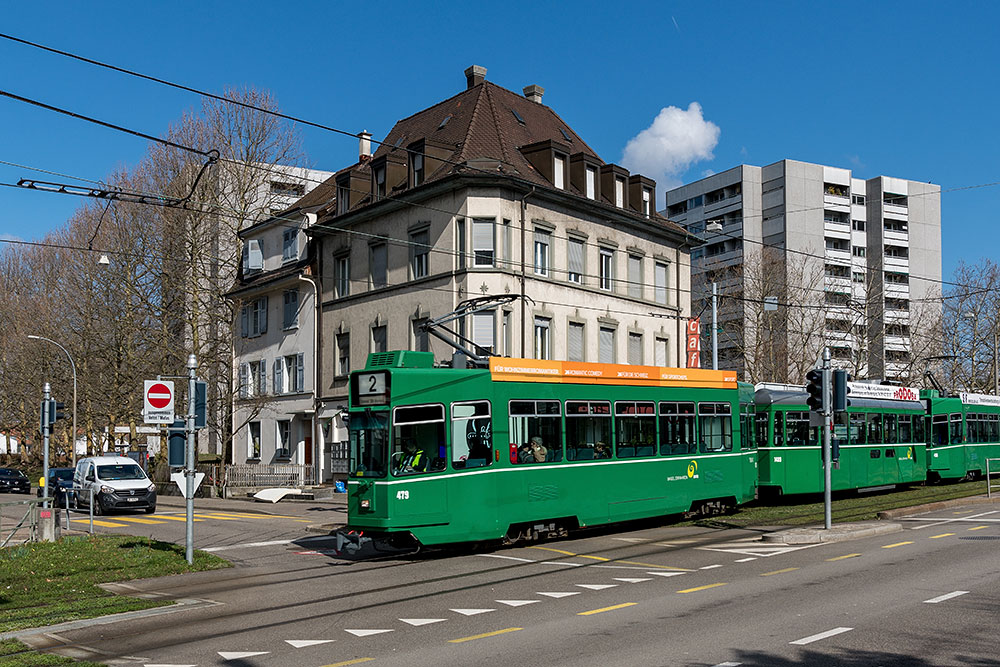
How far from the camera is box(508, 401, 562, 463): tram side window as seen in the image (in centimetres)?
1794

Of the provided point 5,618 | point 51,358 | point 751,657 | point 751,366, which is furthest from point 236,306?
point 751,657

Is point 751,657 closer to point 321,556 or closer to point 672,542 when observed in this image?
point 672,542

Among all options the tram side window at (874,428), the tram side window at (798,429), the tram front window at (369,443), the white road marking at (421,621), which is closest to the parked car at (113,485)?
the tram front window at (369,443)

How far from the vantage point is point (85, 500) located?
107 feet

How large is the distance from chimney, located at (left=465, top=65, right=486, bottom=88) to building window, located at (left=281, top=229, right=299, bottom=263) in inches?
394

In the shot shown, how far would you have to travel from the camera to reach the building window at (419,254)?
118 ft

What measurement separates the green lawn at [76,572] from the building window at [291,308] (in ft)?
72.7

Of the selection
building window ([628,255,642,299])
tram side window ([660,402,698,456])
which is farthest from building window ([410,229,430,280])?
tram side window ([660,402,698,456])

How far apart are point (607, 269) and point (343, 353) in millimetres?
11138

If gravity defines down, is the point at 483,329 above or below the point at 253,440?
above

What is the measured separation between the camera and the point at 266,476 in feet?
128

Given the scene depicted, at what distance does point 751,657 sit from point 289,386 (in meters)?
36.6

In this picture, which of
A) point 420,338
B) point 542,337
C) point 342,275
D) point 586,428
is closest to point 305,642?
point 586,428

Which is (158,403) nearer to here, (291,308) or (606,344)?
(606,344)
